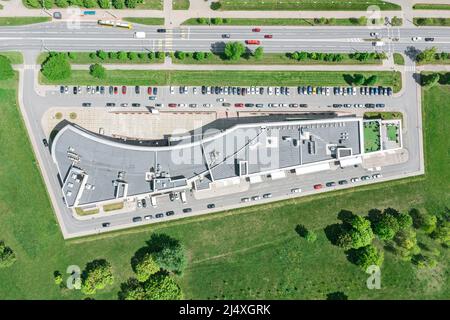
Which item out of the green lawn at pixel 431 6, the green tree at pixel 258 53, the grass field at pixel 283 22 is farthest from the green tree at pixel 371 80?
the green tree at pixel 258 53

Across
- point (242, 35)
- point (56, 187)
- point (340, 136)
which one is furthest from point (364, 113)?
point (56, 187)

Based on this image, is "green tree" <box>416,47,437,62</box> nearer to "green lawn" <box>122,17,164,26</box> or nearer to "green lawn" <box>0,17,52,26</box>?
"green lawn" <box>122,17,164,26</box>

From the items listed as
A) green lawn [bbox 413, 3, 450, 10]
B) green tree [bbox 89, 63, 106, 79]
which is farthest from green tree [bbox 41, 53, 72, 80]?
green lawn [bbox 413, 3, 450, 10]

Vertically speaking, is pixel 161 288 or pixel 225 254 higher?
pixel 225 254

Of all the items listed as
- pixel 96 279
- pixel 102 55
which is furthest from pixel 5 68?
pixel 96 279

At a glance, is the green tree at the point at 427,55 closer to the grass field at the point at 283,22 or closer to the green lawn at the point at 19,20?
the grass field at the point at 283,22

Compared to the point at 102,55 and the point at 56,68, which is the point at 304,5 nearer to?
the point at 102,55
